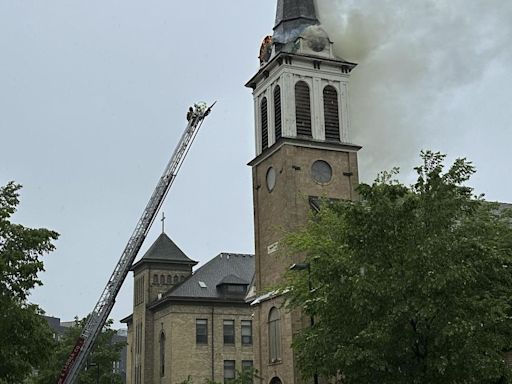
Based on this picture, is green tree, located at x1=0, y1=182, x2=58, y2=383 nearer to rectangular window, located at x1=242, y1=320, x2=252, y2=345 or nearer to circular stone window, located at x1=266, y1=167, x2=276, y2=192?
circular stone window, located at x1=266, y1=167, x2=276, y2=192

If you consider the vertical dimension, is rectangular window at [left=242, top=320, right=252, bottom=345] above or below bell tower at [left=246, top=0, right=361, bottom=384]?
below

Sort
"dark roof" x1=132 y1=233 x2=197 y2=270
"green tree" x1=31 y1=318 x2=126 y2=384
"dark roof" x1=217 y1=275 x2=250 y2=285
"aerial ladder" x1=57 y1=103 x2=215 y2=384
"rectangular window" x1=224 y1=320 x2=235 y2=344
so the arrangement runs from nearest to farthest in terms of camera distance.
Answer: "aerial ladder" x1=57 y1=103 x2=215 y2=384
"green tree" x1=31 y1=318 x2=126 y2=384
"rectangular window" x1=224 y1=320 x2=235 y2=344
"dark roof" x1=217 y1=275 x2=250 y2=285
"dark roof" x1=132 y1=233 x2=197 y2=270

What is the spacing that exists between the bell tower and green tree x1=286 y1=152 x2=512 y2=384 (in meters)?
18.8

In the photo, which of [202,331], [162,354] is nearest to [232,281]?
[202,331]

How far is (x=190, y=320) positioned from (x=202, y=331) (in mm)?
1363

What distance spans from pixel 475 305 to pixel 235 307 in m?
47.9

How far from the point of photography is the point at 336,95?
47812 millimetres

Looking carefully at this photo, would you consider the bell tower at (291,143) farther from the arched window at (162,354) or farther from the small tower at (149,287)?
the small tower at (149,287)

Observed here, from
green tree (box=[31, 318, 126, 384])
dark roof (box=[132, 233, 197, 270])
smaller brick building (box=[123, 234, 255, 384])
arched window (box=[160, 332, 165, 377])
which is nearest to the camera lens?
green tree (box=[31, 318, 126, 384])

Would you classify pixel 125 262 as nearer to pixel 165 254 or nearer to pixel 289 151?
pixel 289 151

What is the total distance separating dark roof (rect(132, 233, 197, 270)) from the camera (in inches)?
2876

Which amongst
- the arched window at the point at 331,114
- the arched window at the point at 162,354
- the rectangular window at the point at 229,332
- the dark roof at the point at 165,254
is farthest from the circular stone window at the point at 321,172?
the dark roof at the point at 165,254

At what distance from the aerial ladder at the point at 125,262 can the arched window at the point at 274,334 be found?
8.08m

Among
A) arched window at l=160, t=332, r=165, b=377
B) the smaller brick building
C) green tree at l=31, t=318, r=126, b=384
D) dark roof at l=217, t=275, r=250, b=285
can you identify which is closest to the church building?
green tree at l=31, t=318, r=126, b=384
